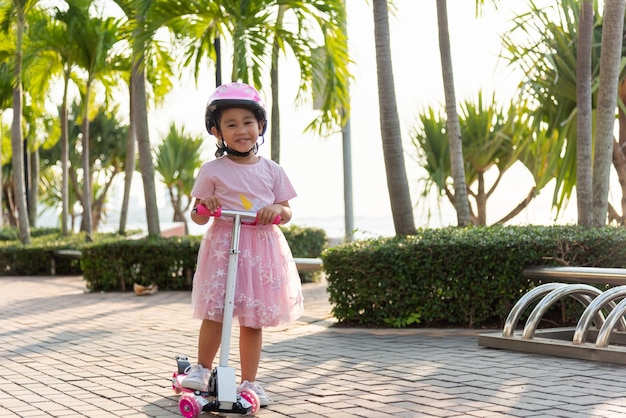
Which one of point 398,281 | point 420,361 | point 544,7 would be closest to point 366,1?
point 544,7

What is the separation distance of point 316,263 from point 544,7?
3567 millimetres

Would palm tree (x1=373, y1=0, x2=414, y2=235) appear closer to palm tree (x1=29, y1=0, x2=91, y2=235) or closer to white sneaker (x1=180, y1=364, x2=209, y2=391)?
white sneaker (x1=180, y1=364, x2=209, y2=391)

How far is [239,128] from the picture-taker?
4613 millimetres

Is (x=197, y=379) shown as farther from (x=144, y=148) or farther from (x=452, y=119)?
(x=144, y=148)

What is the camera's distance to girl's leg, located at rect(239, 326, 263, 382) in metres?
4.62

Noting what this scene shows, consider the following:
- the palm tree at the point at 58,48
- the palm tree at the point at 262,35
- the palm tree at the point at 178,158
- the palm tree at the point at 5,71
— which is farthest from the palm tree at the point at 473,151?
the palm tree at the point at 178,158

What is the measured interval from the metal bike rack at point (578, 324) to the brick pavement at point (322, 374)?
0.29 feet

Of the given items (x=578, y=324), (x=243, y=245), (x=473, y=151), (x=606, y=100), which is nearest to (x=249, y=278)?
(x=243, y=245)

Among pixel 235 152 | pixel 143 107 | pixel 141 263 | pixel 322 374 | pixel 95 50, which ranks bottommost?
pixel 322 374

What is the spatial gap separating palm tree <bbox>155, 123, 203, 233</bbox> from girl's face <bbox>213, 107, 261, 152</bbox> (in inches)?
1089

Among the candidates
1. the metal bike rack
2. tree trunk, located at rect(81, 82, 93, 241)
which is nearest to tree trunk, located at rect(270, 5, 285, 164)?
the metal bike rack

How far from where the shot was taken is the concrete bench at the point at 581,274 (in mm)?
6203

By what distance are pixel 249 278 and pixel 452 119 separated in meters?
4.89

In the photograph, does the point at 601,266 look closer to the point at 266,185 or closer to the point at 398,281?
the point at 398,281
